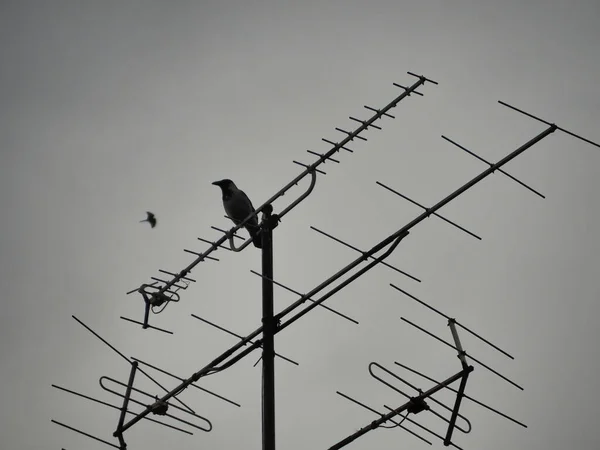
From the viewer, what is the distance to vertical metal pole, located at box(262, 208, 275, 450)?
5.10m

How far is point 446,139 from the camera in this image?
18.7ft

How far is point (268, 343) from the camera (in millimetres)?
5516

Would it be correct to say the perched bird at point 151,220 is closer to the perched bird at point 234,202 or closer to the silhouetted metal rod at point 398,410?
the perched bird at point 234,202

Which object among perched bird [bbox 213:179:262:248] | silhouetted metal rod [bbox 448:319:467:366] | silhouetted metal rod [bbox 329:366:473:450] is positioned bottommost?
silhouetted metal rod [bbox 329:366:473:450]

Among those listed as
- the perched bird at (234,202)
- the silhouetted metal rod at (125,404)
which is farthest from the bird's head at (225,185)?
the silhouetted metal rod at (125,404)

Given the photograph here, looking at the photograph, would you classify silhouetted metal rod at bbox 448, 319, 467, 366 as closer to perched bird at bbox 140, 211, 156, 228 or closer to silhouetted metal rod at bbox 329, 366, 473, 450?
silhouetted metal rod at bbox 329, 366, 473, 450

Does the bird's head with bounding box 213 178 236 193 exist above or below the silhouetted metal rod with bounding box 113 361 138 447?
above

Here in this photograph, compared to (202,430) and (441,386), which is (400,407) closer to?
(441,386)

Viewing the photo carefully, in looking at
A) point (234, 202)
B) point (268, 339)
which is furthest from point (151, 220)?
point (268, 339)

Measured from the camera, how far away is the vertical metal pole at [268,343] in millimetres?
5098

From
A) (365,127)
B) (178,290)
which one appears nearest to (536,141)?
(365,127)

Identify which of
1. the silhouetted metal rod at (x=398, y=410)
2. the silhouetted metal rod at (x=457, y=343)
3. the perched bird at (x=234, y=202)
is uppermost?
the perched bird at (x=234, y=202)

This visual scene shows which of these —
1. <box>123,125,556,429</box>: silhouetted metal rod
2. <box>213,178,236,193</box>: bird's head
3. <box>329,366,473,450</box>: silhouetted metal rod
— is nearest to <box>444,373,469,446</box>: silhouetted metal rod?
<box>329,366,473,450</box>: silhouetted metal rod

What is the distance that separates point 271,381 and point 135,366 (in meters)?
1.90
